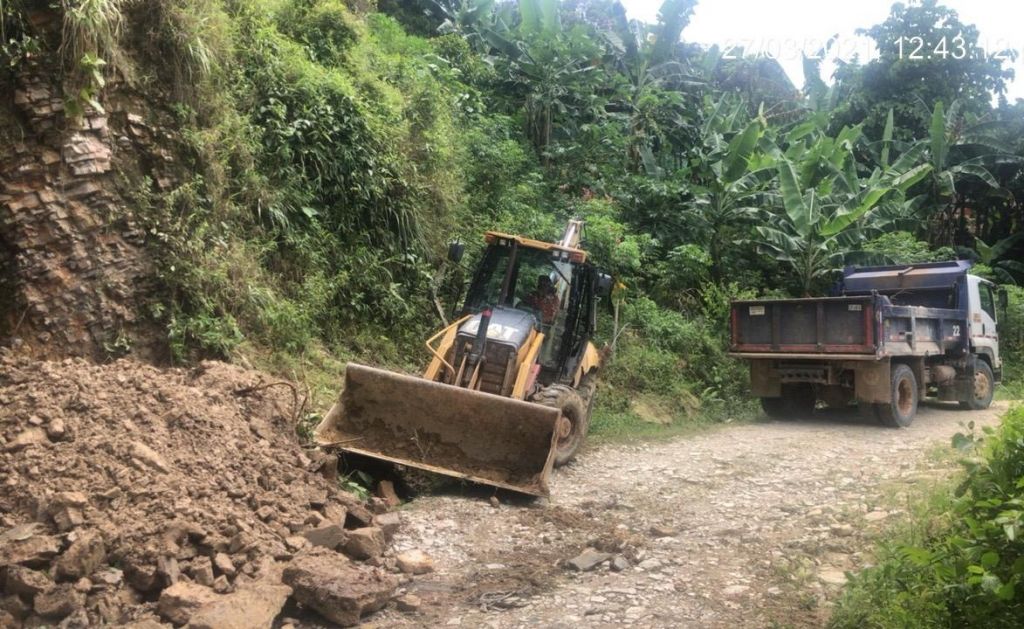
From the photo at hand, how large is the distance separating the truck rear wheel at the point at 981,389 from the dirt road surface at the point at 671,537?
4.57 meters

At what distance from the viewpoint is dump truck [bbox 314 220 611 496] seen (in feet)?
23.3

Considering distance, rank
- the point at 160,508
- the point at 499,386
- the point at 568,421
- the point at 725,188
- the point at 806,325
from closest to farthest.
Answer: the point at 160,508 < the point at 499,386 < the point at 568,421 < the point at 806,325 < the point at 725,188

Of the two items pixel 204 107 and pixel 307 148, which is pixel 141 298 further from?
pixel 307 148

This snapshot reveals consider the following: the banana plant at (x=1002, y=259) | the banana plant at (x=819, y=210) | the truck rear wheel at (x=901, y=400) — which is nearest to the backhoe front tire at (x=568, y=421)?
the truck rear wheel at (x=901, y=400)

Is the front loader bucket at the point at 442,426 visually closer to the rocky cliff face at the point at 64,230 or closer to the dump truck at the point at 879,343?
the rocky cliff face at the point at 64,230

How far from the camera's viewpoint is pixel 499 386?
25.7 feet

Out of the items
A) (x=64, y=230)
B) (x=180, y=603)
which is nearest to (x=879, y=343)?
(x=180, y=603)

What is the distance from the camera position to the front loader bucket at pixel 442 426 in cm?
708

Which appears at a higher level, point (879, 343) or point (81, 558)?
point (879, 343)

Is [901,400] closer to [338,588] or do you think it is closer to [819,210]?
[819,210]

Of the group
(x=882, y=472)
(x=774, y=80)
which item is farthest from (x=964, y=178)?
(x=882, y=472)

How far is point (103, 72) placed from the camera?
7.86 meters

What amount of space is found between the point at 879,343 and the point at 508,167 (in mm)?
7229

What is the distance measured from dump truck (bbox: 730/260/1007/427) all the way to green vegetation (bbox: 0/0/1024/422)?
4.83 ft
